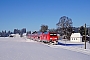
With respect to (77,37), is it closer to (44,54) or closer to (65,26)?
(65,26)

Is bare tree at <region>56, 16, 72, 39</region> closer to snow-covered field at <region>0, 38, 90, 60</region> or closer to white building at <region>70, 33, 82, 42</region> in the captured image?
white building at <region>70, 33, 82, 42</region>

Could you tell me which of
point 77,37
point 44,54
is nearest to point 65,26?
point 77,37

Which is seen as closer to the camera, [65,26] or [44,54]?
[44,54]

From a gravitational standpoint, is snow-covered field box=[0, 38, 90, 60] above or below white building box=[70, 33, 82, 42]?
below

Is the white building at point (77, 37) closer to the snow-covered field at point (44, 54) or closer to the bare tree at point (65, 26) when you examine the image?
the bare tree at point (65, 26)

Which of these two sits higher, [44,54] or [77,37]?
[77,37]

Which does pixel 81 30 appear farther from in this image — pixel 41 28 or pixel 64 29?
pixel 41 28

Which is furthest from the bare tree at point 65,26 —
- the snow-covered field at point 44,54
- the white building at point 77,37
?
the snow-covered field at point 44,54

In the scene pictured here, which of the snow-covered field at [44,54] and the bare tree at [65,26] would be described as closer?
the snow-covered field at [44,54]

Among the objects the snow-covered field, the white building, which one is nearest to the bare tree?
the white building

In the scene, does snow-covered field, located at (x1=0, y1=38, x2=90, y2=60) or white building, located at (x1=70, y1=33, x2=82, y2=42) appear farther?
white building, located at (x1=70, y1=33, x2=82, y2=42)

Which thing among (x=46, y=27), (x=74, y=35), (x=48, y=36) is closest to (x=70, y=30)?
(x=74, y=35)

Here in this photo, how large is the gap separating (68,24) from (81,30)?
720 cm

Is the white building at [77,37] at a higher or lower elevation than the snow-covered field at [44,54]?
higher
